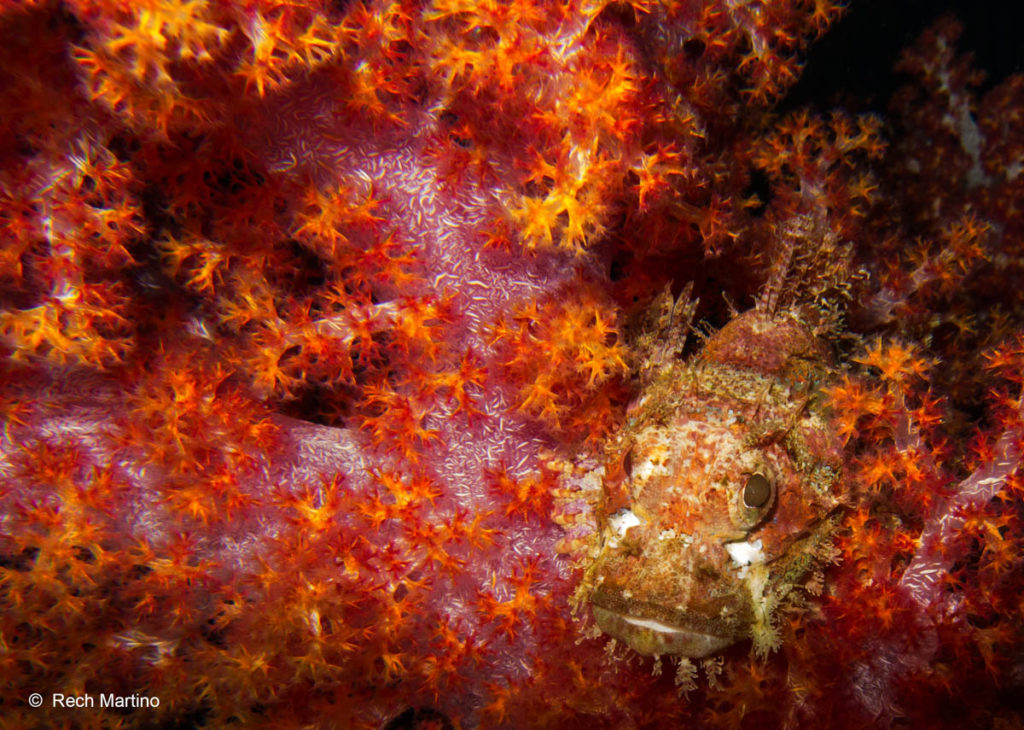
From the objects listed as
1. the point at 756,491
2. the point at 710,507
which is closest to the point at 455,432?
the point at 710,507

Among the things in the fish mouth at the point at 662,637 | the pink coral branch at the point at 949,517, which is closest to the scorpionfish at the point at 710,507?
the fish mouth at the point at 662,637

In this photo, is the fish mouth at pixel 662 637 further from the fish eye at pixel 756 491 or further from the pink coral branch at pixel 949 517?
the pink coral branch at pixel 949 517

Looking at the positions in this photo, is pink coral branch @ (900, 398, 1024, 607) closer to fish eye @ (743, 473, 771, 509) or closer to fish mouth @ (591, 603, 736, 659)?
fish eye @ (743, 473, 771, 509)

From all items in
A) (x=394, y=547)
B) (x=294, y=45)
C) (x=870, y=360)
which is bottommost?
(x=394, y=547)

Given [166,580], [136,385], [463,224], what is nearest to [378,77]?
[463,224]

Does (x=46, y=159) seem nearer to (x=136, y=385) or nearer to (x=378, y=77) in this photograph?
(x=136, y=385)
